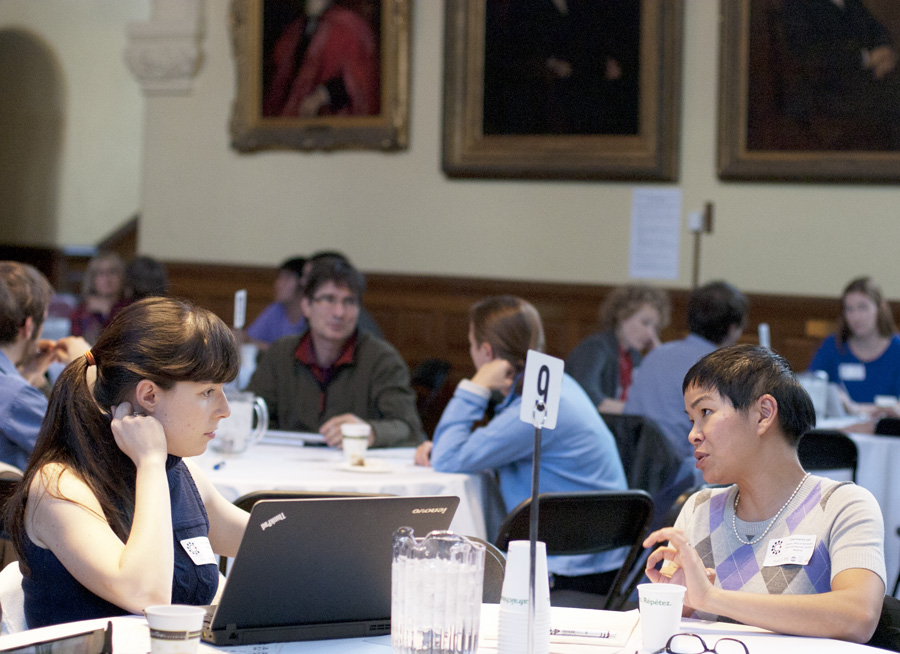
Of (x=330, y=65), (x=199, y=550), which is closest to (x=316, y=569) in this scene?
(x=199, y=550)

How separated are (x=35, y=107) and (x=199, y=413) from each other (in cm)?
833

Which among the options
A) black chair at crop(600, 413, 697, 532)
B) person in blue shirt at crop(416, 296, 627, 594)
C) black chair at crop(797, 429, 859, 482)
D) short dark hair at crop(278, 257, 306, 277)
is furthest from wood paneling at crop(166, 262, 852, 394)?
person in blue shirt at crop(416, 296, 627, 594)

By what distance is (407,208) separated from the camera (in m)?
7.25

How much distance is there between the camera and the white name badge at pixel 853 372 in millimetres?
5574

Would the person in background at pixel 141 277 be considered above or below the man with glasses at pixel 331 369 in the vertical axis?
above

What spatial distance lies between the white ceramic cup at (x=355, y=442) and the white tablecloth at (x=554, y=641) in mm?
1639

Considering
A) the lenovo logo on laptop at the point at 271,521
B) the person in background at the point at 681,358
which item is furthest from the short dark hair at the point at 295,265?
the lenovo logo on laptop at the point at 271,521

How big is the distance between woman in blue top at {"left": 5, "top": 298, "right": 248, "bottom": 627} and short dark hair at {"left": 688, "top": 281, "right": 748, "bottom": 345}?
2978 mm

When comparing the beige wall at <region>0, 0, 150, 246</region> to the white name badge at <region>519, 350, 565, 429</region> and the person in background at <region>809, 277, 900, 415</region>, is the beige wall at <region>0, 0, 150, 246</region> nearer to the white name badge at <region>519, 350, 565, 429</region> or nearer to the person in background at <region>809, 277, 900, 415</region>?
the person in background at <region>809, 277, 900, 415</region>

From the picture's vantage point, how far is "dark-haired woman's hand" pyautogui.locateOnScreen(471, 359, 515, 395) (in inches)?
132

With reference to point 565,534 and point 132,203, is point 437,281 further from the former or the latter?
point 565,534

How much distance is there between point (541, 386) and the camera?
59.1 inches

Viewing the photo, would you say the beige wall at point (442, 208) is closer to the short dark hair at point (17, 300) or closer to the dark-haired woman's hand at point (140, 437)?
the short dark hair at point (17, 300)

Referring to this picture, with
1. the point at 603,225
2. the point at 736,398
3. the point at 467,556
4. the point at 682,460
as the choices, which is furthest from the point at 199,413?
the point at 603,225
